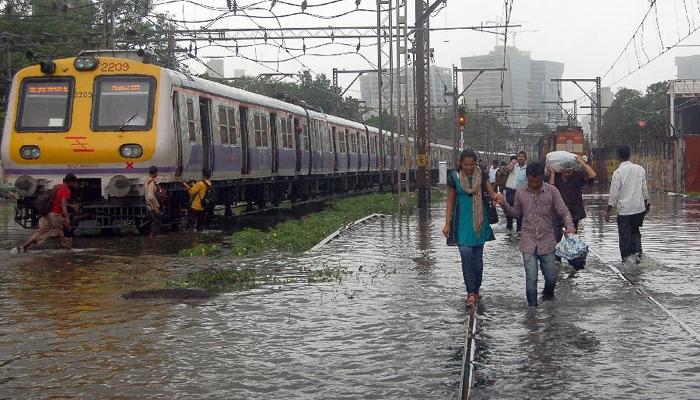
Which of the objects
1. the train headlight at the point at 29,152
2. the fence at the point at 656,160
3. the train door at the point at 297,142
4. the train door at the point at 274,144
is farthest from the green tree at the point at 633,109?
the train headlight at the point at 29,152

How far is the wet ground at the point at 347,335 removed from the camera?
280 inches

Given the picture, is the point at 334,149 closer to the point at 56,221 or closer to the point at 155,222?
the point at 155,222

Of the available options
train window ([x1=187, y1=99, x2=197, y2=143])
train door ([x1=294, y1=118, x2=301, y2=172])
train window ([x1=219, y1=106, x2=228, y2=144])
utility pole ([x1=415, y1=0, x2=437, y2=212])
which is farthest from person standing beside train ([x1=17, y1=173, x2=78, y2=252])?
train door ([x1=294, y1=118, x2=301, y2=172])

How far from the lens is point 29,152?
1931 centimetres

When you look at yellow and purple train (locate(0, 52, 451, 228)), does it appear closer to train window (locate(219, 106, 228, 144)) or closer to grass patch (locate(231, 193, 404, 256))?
grass patch (locate(231, 193, 404, 256))

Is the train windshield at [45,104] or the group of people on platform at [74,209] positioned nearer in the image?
the group of people on platform at [74,209]

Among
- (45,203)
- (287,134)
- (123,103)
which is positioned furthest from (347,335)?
(287,134)

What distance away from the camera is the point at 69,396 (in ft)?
22.4

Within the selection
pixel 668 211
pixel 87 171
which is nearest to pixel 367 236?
pixel 87 171

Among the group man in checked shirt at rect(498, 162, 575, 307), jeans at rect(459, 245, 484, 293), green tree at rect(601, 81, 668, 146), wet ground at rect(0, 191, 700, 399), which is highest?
green tree at rect(601, 81, 668, 146)

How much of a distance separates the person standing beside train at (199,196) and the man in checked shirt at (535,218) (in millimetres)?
11346

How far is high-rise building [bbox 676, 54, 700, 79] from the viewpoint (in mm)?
186500

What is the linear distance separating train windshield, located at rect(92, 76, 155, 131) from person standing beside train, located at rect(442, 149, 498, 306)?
9986 mm

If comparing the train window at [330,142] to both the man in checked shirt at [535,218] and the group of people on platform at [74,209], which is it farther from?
the man in checked shirt at [535,218]
